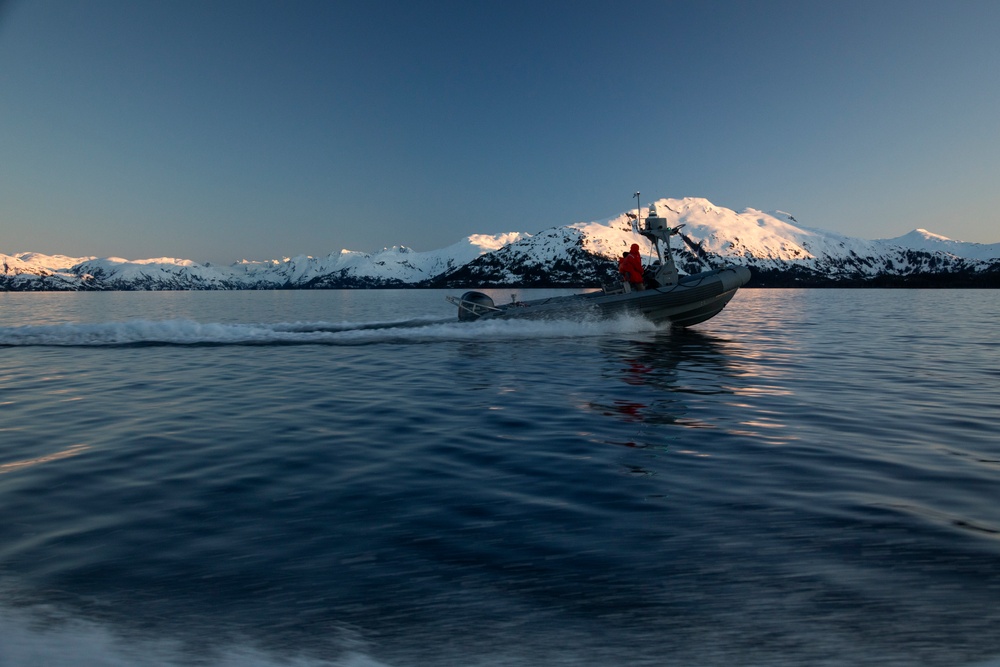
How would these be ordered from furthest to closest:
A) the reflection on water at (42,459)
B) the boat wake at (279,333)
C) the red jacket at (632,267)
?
1. the red jacket at (632,267)
2. the boat wake at (279,333)
3. the reflection on water at (42,459)

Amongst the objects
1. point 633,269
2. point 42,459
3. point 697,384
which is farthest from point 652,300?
point 42,459

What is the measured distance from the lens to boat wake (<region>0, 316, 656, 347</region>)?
69.7ft

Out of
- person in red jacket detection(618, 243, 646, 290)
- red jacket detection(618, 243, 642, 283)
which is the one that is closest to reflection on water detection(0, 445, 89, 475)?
red jacket detection(618, 243, 642, 283)

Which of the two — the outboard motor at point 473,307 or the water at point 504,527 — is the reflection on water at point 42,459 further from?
the outboard motor at point 473,307

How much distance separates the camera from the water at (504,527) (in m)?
3.24

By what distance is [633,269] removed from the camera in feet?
76.7

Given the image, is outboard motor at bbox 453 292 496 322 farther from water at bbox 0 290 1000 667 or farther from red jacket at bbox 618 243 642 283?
water at bbox 0 290 1000 667

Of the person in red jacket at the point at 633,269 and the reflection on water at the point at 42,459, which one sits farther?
the person in red jacket at the point at 633,269

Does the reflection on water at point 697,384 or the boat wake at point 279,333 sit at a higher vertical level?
the boat wake at point 279,333

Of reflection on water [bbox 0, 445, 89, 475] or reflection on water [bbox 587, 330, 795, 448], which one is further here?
reflection on water [bbox 587, 330, 795, 448]

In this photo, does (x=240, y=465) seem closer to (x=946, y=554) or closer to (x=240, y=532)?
(x=240, y=532)

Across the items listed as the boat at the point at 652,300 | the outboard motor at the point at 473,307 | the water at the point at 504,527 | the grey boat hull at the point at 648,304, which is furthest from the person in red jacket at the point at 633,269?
the water at the point at 504,527

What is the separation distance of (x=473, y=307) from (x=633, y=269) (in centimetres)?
747

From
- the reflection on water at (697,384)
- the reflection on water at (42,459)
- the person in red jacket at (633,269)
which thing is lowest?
the reflection on water at (42,459)
